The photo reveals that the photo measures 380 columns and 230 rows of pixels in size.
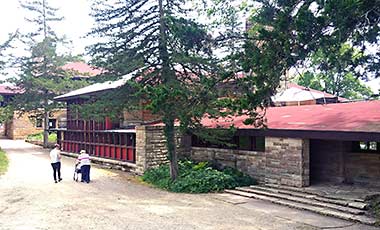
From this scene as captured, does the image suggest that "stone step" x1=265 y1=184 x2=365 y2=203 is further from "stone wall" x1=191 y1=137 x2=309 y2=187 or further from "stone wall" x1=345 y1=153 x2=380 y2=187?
"stone wall" x1=345 y1=153 x2=380 y2=187

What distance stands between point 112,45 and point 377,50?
363 inches

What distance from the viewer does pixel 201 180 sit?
13.5m

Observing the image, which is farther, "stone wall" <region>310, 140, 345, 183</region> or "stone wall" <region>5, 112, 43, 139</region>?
"stone wall" <region>5, 112, 43, 139</region>

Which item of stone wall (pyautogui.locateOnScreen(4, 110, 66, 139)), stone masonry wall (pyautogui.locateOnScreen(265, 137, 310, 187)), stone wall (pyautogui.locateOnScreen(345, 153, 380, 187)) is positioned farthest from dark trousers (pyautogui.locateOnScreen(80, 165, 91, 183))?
stone wall (pyautogui.locateOnScreen(4, 110, 66, 139))

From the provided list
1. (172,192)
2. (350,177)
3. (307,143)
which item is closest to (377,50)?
(307,143)

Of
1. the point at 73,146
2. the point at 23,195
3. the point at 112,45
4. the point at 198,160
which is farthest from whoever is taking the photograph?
the point at 73,146

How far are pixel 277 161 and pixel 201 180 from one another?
270 cm

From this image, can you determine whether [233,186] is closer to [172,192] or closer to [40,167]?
[172,192]

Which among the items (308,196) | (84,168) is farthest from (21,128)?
(308,196)

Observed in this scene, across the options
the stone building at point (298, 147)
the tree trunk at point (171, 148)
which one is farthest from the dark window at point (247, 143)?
the tree trunk at point (171, 148)

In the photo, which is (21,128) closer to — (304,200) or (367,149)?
(304,200)

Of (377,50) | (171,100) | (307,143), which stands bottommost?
(307,143)

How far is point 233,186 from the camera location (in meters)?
13.5

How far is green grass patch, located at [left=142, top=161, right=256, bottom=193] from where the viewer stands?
527 inches
